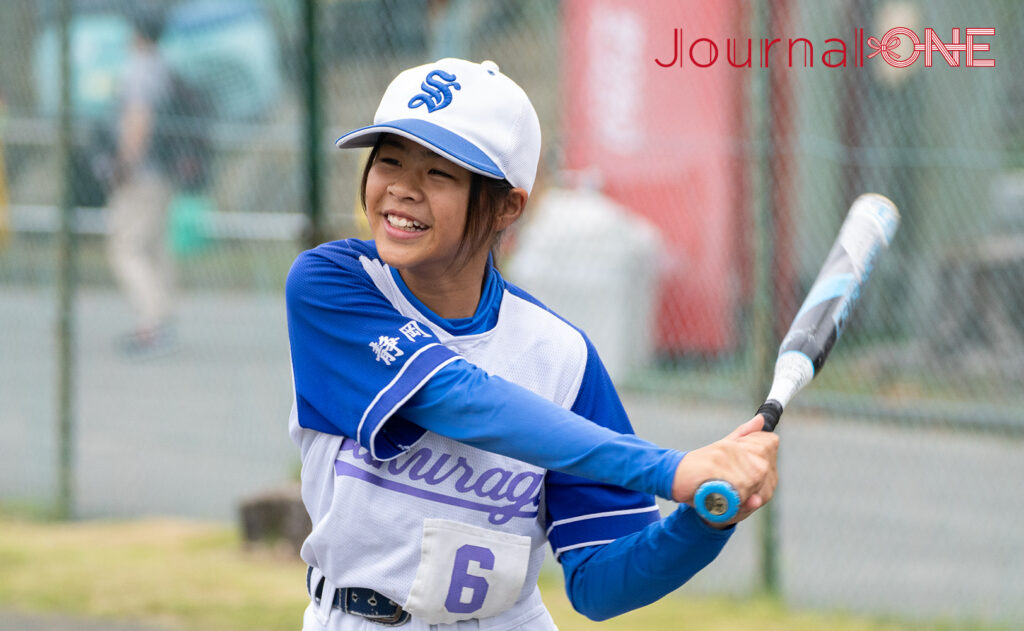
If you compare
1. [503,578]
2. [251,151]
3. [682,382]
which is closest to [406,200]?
[503,578]

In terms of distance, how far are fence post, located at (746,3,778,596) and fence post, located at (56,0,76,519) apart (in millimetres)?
2878

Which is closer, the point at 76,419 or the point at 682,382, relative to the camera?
the point at 682,382

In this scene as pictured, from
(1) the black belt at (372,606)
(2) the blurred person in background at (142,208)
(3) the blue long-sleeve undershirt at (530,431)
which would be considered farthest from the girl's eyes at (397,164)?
(2) the blurred person in background at (142,208)

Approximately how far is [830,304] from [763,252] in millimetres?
2610

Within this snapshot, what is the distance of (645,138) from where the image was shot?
8.41 m

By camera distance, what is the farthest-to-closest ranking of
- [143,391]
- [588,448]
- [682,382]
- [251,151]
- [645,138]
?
[645,138] < [251,151] < [143,391] < [682,382] < [588,448]

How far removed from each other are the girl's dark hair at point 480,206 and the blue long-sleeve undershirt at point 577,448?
0.23 meters

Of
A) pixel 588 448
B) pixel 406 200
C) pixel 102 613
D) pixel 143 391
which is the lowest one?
pixel 102 613

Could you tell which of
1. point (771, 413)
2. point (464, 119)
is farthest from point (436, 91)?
point (771, 413)

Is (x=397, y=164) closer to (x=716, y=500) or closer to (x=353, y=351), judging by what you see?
(x=353, y=351)

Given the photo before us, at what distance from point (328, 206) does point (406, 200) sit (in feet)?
11.1

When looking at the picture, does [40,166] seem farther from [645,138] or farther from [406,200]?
[406,200]

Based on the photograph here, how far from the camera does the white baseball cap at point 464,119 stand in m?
2.14

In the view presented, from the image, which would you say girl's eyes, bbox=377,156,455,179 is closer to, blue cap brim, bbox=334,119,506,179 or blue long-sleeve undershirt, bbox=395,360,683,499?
blue cap brim, bbox=334,119,506,179
